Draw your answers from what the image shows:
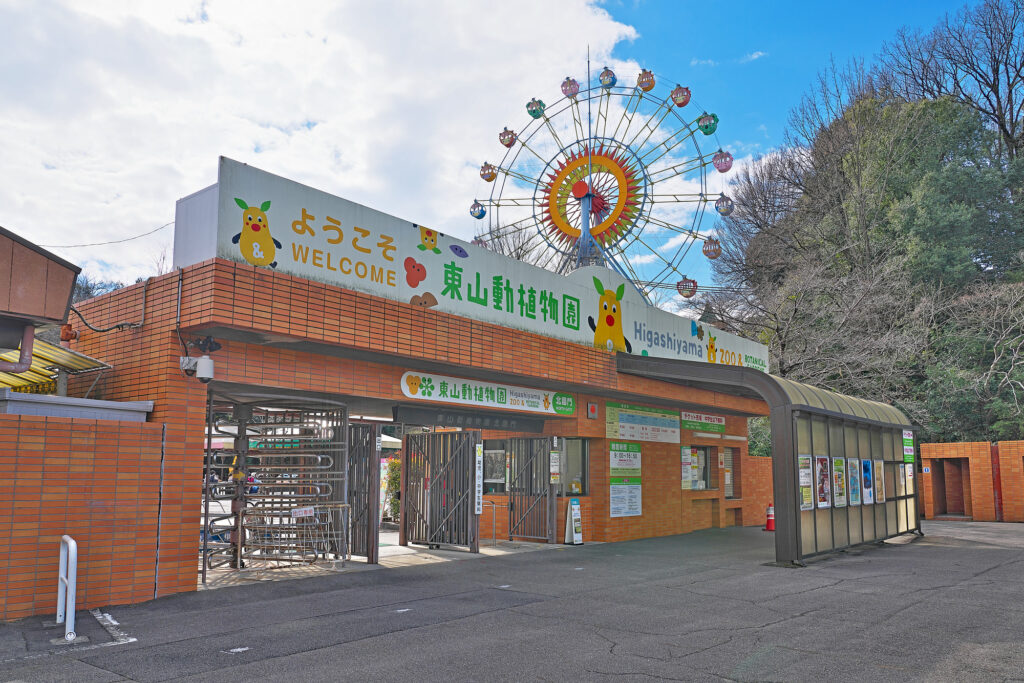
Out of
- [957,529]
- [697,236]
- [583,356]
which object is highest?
[697,236]

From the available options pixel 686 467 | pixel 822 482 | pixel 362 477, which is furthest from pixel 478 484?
pixel 686 467

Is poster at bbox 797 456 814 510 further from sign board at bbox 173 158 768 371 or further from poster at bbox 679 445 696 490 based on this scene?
poster at bbox 679 445 696 490

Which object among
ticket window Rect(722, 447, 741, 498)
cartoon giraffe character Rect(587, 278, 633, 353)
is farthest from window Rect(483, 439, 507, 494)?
ticket window Rect(722, 447, 741, 498)

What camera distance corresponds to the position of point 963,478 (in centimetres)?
2420

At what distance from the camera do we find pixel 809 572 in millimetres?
11617

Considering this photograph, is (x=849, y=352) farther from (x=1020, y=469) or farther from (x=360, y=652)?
(x=360, y=652)

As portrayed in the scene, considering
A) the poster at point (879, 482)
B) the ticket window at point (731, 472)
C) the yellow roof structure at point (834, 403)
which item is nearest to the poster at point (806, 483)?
the yellow roof structure at point (834, 403)

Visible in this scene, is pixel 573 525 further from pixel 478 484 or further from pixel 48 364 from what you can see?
pixel 48 364

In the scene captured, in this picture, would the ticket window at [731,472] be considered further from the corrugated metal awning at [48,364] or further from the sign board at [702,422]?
the corrugated metal awning at [48,364]

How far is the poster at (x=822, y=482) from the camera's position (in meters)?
13.3

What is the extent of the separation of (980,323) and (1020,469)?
25.3ft

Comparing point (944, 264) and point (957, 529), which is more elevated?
point (944, 264)

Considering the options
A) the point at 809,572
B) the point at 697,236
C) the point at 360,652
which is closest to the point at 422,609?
the point at 360,652

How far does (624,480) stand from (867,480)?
4916mm
